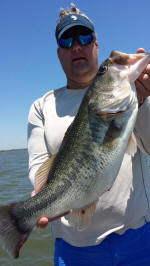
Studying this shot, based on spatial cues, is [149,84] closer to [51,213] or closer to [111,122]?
[111,122]

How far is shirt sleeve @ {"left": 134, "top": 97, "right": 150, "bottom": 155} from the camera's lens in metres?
2.48

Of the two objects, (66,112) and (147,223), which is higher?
(66,112)

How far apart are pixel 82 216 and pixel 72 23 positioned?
244 cm

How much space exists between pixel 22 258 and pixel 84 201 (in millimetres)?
Result: 5748

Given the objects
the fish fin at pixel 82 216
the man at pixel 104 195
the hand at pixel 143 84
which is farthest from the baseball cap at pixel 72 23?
the fish fin at pixel 82 216

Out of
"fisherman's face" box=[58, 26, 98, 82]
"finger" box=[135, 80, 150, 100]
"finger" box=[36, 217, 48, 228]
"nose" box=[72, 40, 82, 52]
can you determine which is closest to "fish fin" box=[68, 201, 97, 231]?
"finger" box=[36, 217, 48, 228]

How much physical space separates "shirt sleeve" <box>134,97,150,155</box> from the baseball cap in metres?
1.44

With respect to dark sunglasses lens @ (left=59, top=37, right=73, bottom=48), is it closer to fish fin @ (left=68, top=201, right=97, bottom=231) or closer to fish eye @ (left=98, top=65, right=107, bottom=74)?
fish eye @ (left=98, top=65, right=107, bottom=74)

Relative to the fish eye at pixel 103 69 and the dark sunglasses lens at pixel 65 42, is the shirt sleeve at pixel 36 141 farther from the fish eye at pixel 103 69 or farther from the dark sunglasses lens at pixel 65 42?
the fish eye at pixel 103 69

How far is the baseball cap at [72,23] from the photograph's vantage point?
3.10 meters

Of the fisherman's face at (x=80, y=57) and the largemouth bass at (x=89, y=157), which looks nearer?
the largemouth bass at (x=89, y=157)

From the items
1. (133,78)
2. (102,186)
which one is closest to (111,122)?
(133,78)

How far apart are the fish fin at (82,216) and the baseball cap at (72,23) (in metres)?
2.28

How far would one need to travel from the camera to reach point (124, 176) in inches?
109
